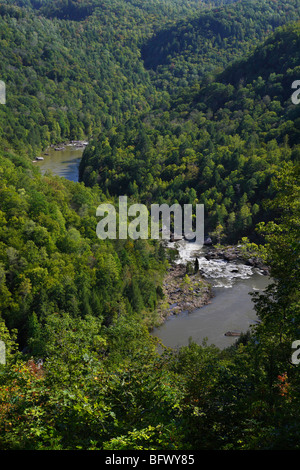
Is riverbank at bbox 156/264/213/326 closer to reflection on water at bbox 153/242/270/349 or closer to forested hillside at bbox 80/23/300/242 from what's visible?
reflection on water at bbox 153/242/270/349

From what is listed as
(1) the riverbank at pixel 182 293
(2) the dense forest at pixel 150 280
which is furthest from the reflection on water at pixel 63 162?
(1) the riverbank at pixel 182 293

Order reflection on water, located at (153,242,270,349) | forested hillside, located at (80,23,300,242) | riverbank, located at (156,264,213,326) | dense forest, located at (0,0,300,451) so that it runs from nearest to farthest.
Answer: dense forest, located at (0,0,300,451)
reflection on water, located at (153,242,270,349)
riverbank, located at (156,264,213,326)
forested hillside, located at (80,23,300,242)

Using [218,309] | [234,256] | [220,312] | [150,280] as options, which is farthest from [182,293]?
[234,256]

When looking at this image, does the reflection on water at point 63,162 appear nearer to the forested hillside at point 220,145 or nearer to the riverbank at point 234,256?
the forested hillside at point 220,145

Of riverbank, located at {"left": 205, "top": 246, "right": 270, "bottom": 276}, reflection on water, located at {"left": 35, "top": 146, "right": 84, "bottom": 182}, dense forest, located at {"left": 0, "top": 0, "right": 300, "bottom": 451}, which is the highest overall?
reflection on water, located at {"left": 35, "top": 146, "right": 84, "bottom": 182}

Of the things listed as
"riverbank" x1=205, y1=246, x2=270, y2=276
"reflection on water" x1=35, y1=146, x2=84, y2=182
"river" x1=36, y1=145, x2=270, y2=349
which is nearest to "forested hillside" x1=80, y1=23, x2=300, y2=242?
"riverbank" x1=205, y1=246, x2=270, y2=276

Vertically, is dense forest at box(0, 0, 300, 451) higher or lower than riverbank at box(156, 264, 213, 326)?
higher
